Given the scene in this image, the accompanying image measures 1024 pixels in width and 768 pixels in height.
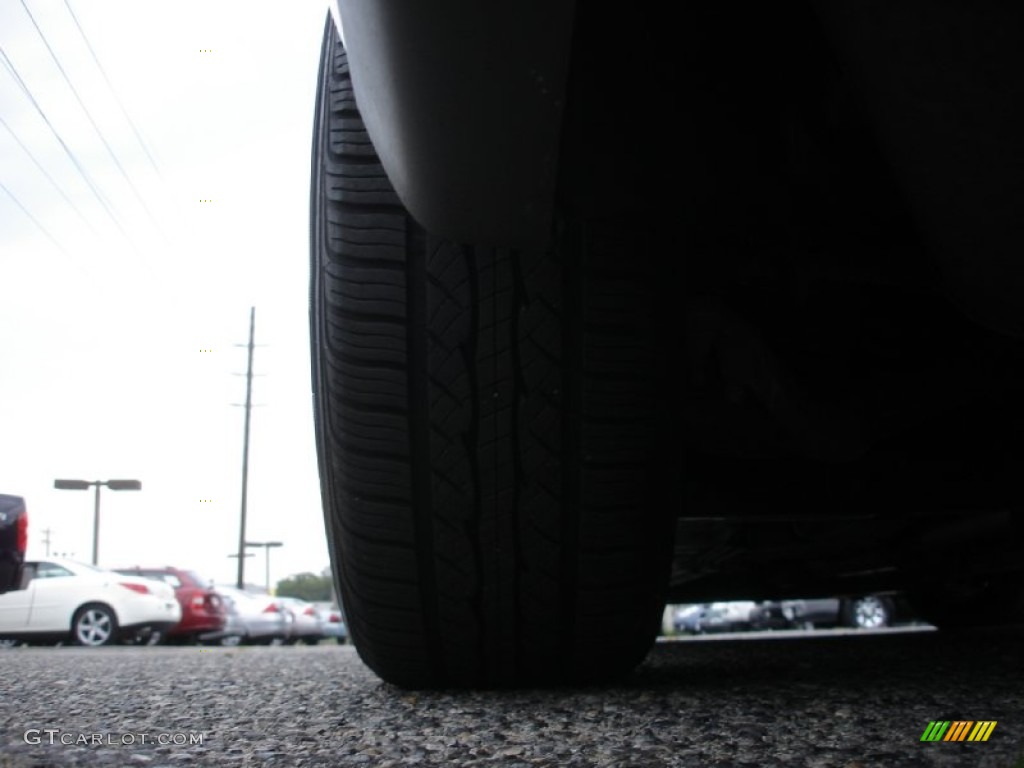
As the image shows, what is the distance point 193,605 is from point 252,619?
2285 mm

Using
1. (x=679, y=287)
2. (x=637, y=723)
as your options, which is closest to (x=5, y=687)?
(x=637, y=723)

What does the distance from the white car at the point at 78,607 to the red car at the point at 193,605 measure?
0.77 metres

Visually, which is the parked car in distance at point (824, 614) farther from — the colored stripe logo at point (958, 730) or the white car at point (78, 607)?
the colored stripe logo at point (958, 730)

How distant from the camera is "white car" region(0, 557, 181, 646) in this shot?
10.3 m

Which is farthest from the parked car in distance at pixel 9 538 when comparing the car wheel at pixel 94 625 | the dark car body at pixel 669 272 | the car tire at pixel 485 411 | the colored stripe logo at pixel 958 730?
the car wheel at pixel 94 625

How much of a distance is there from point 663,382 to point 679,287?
130 mm

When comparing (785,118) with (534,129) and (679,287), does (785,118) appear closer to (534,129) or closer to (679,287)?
(679,287)

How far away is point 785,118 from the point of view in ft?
4.71

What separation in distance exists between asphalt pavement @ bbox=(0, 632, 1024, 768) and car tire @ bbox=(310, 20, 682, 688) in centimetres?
17

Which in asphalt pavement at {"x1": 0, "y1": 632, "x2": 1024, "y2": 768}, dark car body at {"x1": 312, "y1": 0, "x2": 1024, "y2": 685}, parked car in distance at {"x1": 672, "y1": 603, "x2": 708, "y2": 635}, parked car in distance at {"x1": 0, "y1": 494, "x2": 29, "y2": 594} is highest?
dark car body at {"x1": 312, "y1": 0, "x2": 1024, "y2": 685}

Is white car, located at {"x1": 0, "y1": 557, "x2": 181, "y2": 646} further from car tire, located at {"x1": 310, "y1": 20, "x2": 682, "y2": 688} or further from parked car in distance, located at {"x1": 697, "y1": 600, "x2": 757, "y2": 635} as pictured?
parked car in distance, located at {"x1": 697, "y1": 600, "x2": 757, "y2": 635}

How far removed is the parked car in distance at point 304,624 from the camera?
16.4m

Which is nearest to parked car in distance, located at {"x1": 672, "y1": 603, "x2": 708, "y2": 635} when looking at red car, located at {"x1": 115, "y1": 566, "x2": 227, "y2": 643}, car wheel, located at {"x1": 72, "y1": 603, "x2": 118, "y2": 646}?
red car, located at {"x1": 115, "y1": 566, "x2": 227, "y2": 643}

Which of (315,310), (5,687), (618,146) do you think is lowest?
(5,687)
